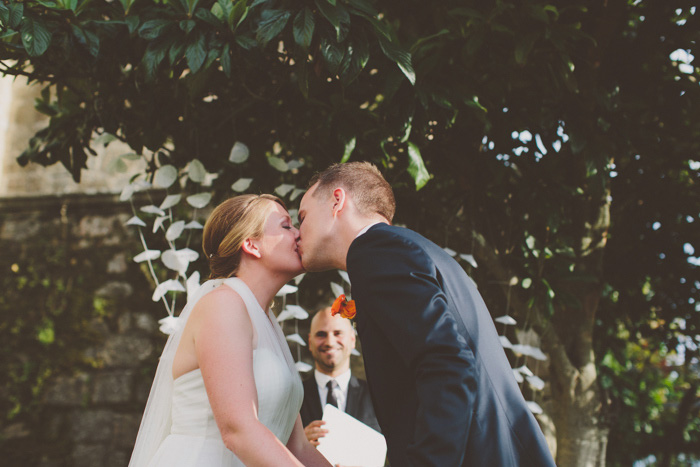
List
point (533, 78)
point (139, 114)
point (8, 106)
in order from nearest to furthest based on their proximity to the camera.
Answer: point (533, 78) < point (139, 114) < point (8, 106)

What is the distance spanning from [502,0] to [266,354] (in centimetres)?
160

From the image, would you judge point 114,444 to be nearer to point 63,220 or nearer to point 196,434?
point 63,220

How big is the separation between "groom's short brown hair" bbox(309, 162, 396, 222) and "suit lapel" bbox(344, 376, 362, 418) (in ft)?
5.62

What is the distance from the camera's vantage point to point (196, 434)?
1.74 metres

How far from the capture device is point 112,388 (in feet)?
14.6

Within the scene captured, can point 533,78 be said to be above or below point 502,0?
below

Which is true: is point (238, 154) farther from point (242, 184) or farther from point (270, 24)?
point (270, 24)

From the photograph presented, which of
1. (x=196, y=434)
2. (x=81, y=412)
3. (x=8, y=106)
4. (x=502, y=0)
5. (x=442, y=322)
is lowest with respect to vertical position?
(x=81, y=412)

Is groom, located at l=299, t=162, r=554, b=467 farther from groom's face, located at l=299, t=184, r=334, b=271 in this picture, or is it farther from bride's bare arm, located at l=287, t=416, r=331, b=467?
bride's bare arm, located at l=287, t=416, r=331, b=467

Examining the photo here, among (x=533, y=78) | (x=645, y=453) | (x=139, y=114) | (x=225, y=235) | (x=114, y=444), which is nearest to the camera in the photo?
(x=225, y=235)

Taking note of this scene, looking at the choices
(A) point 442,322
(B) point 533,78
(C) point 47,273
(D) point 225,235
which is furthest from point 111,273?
(A) point 442,322

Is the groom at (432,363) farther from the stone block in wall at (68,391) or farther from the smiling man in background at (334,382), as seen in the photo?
the stone block in wall at (68,391)

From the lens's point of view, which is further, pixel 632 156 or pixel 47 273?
pixel 47 273

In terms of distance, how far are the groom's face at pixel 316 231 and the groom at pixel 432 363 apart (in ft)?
0.81
